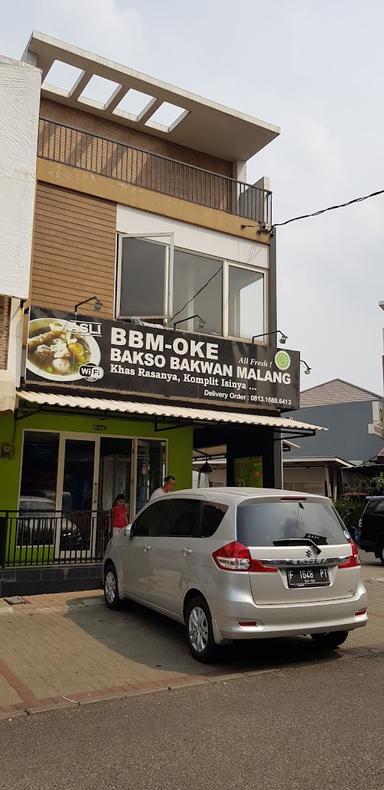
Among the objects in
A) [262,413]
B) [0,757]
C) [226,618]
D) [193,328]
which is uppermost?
[193,328]

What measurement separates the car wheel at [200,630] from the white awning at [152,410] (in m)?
4.09

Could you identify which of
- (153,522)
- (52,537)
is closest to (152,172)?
(52,537)

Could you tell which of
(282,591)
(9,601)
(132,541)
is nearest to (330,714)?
(282,591)

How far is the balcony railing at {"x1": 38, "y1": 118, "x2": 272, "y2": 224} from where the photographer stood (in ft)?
42.7

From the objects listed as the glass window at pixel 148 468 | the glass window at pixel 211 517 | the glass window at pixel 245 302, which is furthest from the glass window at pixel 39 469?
the glass window at pixel 211 517

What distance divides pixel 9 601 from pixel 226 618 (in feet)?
15.1

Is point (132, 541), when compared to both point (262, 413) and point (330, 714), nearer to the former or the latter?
point (330, 714)

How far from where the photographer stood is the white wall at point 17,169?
33.8ft

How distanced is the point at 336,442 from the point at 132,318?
68.5ft

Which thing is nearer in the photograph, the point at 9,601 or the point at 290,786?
the point at 290,786

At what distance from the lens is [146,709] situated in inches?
196

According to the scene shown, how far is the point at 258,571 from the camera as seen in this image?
593cm

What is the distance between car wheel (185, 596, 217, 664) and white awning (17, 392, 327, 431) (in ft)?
13.4

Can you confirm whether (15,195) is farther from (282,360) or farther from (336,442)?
(336,442)
